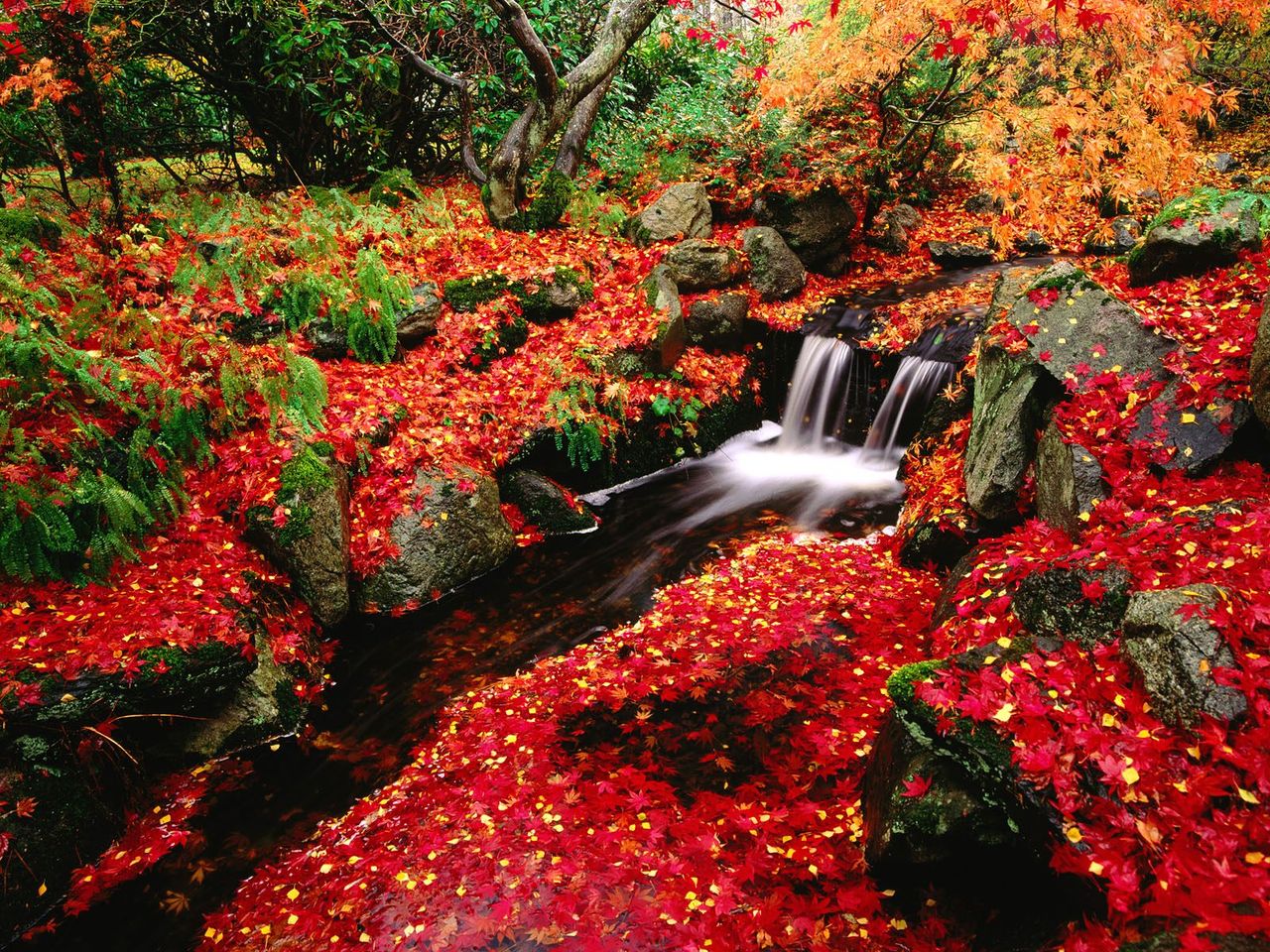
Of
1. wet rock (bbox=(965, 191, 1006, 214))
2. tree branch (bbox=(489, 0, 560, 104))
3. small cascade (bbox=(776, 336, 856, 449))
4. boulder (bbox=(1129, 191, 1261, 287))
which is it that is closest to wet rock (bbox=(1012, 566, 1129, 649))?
boulder (bbox=(1129, 191, 1261, 287))

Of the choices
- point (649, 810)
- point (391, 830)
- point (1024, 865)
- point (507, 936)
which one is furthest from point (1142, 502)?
point (391, 830)

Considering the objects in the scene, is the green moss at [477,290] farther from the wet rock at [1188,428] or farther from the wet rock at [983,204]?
the wet rock at [983,204]

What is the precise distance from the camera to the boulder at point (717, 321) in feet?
32.8

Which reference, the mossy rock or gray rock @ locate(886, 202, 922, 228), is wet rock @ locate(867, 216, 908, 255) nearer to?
gray rock @ locate(886, 202, 922, 228)

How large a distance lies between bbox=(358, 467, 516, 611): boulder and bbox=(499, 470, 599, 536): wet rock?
2.00 feet

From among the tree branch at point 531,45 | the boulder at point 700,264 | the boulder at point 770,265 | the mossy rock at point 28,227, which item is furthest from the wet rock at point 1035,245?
the mossy rock at point 28,227

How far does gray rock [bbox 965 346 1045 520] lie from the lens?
5.72 metres

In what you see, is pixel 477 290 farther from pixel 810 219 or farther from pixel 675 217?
pixel 810 219

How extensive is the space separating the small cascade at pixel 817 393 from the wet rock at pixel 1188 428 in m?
5.10

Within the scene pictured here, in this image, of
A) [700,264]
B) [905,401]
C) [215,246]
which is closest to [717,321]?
[700,264]

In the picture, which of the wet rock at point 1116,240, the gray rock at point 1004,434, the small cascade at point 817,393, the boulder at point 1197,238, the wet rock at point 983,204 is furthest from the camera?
the wet rock at point 983,204

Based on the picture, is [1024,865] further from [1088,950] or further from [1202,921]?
[1202,921]

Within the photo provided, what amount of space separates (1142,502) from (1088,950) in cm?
306

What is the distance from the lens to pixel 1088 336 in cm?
557
